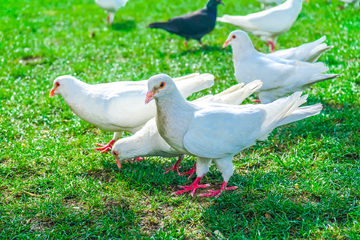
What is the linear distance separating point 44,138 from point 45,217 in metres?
1.49

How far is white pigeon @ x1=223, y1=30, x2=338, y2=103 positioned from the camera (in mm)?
4426

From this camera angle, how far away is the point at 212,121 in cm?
302

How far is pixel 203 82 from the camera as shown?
3.97 meters

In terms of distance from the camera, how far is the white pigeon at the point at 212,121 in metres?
2.95

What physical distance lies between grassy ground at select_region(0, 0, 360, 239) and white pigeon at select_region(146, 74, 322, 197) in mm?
514

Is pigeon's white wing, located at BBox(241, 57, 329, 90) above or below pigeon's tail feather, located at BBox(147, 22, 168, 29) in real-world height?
below

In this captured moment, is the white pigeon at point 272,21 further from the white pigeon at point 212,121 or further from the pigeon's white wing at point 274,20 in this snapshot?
the white pigeon at point 212,121

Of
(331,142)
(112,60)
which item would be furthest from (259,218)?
(112,60)

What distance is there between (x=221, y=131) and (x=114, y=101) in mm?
1388

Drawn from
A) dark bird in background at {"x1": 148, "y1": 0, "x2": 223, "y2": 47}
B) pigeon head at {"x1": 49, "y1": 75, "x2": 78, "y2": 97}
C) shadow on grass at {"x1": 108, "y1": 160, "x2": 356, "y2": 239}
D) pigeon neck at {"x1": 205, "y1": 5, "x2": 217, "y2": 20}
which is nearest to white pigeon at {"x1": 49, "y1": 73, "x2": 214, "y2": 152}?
pigeon head at {"x1": 49, "y1": 75, "x2": 78, "y2": 97}

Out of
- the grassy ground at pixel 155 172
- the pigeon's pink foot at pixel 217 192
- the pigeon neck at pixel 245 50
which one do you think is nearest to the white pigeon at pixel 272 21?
the grassy ground at pixel 155 172

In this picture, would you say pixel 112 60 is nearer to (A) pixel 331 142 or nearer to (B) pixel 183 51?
(B) pixel 183 51

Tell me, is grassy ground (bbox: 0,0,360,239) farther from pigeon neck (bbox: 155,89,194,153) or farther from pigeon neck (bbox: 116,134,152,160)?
pigeon neck (bbox: 155,89,194,153)

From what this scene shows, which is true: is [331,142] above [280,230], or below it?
above
